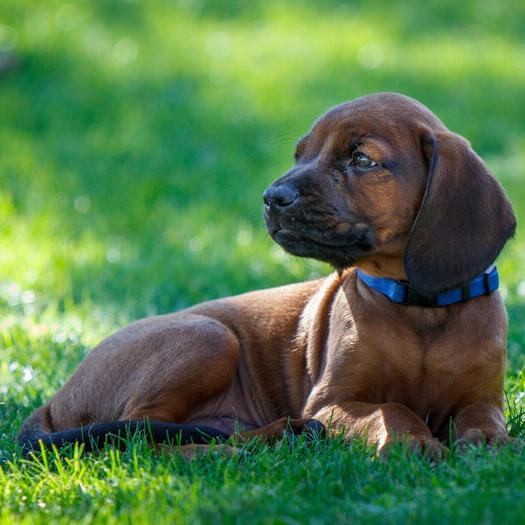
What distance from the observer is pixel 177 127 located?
965 centimetres

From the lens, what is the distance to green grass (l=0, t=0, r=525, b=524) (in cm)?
266

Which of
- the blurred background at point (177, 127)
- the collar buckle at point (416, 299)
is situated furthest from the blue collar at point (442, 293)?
the blurred background at point (177, 127)

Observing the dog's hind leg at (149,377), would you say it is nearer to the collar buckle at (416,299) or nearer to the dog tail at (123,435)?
the dog tail at (123,435)

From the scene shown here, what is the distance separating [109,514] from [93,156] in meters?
7.00

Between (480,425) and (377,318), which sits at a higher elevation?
(377,318)

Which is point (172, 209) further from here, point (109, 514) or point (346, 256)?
point (109, 514)

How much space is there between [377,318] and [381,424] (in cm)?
49

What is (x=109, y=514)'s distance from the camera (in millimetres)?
2539

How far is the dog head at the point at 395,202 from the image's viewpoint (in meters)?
3.14

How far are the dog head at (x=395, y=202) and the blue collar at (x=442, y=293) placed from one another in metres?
0.09

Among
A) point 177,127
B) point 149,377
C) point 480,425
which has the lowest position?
point 480,425

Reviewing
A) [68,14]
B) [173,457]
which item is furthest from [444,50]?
[173,457]

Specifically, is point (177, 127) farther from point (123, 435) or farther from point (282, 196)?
point (123, 435)

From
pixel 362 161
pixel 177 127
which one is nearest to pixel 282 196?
pixel 362 161
